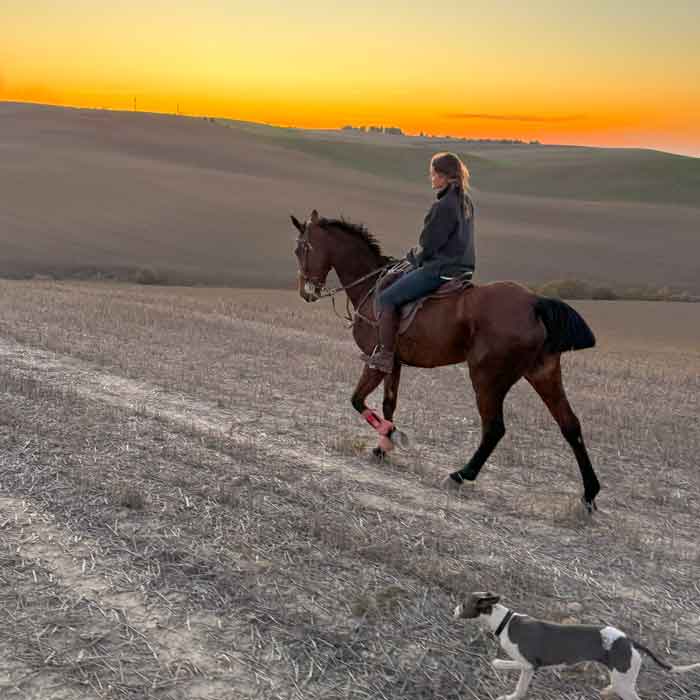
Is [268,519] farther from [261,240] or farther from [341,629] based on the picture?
[261,240]

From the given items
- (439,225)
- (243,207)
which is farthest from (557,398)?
(243,207)

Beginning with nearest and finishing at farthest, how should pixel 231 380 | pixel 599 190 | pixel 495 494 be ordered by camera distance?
pixel 495 494 < pixel 231 380 < pixel 599 190

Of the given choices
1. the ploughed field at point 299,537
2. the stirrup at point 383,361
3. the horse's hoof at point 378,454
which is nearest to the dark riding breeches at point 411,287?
the stirrup at point 383,361

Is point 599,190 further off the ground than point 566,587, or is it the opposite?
point 599,190

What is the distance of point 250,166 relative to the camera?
7844 cm

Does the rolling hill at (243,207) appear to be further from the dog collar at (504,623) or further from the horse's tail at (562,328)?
the dog collar at (504,623)

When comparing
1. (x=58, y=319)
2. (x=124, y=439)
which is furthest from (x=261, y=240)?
(x=124, y=439)

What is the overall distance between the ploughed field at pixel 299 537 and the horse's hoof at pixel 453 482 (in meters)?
0.08

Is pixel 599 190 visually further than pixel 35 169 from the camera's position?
Yes

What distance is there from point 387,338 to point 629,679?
4.74 metres

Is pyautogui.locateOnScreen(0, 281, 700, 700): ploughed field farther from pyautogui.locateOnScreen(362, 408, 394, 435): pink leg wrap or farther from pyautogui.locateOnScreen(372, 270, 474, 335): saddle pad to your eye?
pyautogui.locateOnScreen(372, 270, 474, 335): saddle pad

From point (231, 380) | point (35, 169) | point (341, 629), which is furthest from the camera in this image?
point (35, 169)

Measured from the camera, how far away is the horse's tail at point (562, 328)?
24.1ft

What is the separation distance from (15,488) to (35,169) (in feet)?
177
